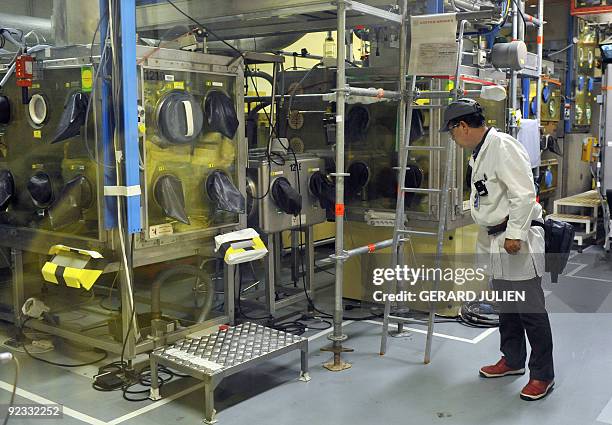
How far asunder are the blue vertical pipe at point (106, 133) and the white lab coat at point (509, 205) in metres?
2.04

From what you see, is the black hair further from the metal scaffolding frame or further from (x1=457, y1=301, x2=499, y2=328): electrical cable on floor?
(x1=457, y1=301, x2=499, y2=328): electrical cable on floor

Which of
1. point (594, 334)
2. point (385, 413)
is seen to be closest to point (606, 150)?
point (594, 334)

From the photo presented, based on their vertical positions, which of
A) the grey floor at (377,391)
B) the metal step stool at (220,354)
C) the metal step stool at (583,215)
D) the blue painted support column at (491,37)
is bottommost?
the grey floor at (377,391)

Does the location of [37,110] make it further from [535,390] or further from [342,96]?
[535,390]

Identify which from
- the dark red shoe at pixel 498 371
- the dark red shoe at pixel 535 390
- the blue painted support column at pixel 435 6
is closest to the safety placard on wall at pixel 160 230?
the dark red shoe at pixel 498 371

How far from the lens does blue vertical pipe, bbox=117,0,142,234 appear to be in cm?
353

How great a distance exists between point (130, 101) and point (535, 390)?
270 cm

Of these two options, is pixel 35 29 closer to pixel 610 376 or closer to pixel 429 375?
pixel 429 375

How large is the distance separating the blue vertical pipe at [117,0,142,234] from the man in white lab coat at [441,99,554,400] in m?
1.75

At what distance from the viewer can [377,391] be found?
151 inches

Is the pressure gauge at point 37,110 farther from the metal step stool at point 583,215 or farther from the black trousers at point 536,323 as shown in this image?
the metal step stool at point 583,215

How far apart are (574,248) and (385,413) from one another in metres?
5.18

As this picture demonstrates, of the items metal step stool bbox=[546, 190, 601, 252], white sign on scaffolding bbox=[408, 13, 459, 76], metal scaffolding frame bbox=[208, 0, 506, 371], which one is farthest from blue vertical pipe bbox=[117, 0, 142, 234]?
metal step stool bbox=[546, 190, 601, 252]

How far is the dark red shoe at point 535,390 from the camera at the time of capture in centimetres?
367
